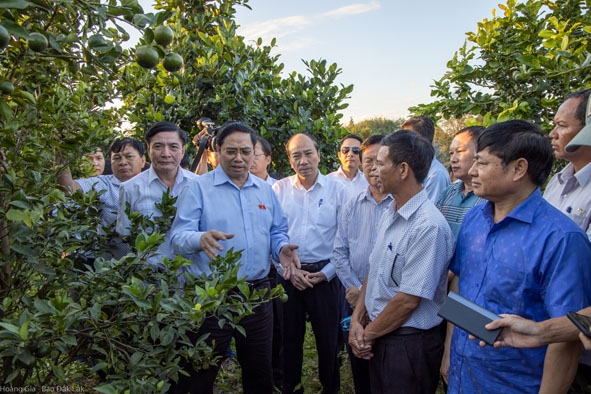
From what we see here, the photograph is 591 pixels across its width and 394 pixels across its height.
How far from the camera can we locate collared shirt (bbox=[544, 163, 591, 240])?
227 cm

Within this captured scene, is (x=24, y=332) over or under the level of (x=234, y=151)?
under

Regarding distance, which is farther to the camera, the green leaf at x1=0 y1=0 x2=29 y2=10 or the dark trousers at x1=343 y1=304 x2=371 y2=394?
the dark trousers at x1=343 y1=304 x2=371 y2=394

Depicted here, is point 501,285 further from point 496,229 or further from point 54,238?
point 54,238

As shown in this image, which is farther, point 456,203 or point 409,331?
point 456,203

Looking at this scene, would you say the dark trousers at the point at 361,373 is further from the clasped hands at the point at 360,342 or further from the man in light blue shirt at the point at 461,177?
the man in light blue shirt at the point at 461,177

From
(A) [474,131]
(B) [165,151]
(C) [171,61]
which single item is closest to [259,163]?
(B) [165,151]

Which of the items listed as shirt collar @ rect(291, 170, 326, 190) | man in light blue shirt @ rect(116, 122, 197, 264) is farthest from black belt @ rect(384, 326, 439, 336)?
shirt collar @ rect(291, 170, 326, 190)

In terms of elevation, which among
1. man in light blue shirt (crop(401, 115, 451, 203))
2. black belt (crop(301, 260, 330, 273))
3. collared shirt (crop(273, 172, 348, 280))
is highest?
man in light blue shirt (crop(401, 115, 451, 203))

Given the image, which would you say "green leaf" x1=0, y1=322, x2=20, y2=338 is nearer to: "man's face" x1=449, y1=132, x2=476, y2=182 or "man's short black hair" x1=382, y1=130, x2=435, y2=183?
"man's short black hair" x1=382, y1=130, x2=435, y2=183

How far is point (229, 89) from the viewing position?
15.1 ft

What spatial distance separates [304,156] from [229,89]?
3.60ft

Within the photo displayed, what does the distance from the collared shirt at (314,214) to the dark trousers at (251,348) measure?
0.85 meters

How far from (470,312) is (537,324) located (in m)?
0.24

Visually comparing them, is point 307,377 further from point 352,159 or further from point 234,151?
point 234,151
